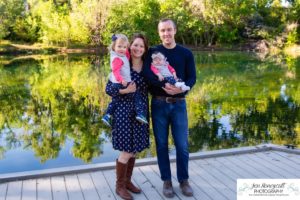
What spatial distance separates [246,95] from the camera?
10906 millimetres

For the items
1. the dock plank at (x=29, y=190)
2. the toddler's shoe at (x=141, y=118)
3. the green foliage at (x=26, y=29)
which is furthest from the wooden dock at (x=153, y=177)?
the green foliage at (x=26, y=29)

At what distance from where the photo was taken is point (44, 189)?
10.8ft

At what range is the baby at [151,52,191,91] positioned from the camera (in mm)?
2980

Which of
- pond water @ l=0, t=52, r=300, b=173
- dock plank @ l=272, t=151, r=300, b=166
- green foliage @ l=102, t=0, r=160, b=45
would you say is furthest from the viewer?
green foliage @ l=102, t=0, r=160, b=45

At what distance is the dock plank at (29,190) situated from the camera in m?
3.13

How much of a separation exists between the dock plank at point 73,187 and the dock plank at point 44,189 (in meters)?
0.16

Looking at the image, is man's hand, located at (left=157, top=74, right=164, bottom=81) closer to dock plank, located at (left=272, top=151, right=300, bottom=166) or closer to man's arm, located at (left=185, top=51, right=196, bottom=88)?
man's arm, located at (left=185, top=51, right=196, bottom=88)

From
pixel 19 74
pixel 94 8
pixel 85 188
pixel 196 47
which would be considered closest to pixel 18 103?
pixel 19 74

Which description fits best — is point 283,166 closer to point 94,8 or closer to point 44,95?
point 44,95

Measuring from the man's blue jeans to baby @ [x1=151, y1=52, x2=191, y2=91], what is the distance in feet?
0.66

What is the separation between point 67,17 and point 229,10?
14.3 m

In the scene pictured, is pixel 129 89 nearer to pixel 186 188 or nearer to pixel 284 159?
pixel 186 188

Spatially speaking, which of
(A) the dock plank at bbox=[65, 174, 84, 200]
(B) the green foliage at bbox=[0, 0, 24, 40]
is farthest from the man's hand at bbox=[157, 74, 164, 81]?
(B) the green foliage at bbox=[0, 0, 24, 40]

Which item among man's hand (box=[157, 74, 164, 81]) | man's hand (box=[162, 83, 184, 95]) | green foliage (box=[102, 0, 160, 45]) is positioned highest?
green foliage (box=[102, 0, 160, 45])
